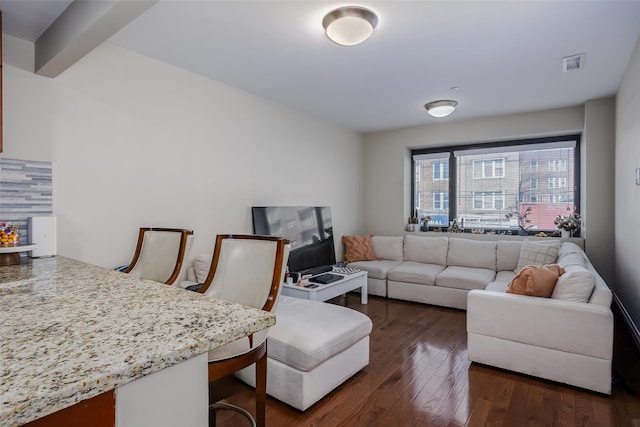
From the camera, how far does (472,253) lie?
480 centimetres

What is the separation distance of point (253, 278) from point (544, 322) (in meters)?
2.08

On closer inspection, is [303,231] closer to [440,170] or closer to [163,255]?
[163,255]

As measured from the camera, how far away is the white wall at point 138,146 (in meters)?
2.46

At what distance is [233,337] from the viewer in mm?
848

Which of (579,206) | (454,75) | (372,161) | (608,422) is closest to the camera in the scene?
(608,422)

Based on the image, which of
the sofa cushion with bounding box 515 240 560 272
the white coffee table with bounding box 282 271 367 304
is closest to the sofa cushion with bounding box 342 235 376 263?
the white coffee table with bounding box 282 271 367 304

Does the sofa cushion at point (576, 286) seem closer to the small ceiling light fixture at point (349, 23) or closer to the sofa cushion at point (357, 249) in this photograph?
the small ceiling light fixture at point (349, 23)

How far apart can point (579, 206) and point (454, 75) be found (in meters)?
2.92

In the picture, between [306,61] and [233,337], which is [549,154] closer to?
[306,61]

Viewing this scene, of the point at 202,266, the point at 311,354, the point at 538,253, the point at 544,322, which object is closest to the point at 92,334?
the point at 311,354

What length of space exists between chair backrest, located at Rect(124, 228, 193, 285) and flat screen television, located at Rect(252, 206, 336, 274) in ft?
4.94

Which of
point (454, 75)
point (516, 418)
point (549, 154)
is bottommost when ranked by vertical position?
point (516, 418)

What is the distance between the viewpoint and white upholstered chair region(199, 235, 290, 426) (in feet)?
5.04

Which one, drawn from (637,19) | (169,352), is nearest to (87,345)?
(169,352)
